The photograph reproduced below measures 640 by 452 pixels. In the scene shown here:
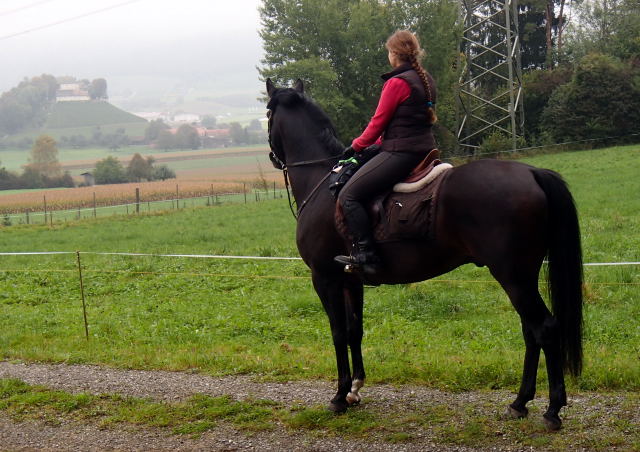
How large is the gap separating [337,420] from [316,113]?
9.32 feet

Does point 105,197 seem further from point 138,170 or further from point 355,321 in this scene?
point 355,321

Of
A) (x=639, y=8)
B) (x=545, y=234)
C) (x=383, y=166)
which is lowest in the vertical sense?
(x=545, y=234)

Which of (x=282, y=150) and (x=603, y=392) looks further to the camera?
(x=282, y=150)

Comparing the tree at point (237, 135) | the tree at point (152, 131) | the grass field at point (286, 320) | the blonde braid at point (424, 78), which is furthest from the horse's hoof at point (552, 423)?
the tree at point (152, 131)

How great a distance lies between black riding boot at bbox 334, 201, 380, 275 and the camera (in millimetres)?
5746

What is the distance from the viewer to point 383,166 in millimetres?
5691

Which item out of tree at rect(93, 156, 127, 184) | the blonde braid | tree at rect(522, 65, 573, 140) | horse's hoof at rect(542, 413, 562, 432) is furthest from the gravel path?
tree at rect(93, 156, 127, 184)

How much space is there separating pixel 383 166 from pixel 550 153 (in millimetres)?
35013

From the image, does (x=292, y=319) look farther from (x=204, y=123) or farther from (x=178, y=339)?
(x=204, y=123)

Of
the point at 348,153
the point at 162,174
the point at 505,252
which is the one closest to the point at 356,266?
the point at 348,153

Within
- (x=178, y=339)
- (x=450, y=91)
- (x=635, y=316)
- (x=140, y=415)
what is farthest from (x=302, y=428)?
(x=450, y=91)

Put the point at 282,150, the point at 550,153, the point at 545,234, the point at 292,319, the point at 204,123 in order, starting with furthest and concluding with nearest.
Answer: the point at 204,123, the point at 550,153, the point at 292,319, the point at 282,150, the point at 545,234

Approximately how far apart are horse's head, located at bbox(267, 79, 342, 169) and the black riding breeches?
920mm

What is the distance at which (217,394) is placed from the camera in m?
6.82
